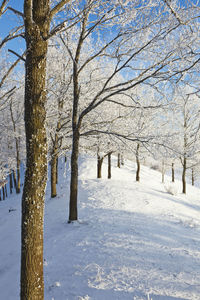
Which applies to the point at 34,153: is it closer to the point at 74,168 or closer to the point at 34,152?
the point at 34,152

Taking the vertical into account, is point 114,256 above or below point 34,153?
below

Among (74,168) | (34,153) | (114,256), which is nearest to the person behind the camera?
(34,153)

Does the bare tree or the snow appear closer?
the bare tree

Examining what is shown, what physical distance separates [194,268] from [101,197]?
21.1 feet

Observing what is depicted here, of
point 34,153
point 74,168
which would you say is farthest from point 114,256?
point 34,153

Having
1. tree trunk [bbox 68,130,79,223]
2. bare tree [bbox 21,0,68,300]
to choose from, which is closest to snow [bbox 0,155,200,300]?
tree trunk [bbox 68,130,79,223]


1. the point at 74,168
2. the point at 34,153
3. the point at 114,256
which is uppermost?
the point at 34,153

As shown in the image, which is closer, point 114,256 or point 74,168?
point 114,256

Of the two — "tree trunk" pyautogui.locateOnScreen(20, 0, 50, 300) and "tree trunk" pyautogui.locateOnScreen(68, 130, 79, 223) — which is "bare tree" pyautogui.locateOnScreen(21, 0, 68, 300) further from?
"tree trunk" pyautogui.locateOnScreen(68, 130, 79, 223)

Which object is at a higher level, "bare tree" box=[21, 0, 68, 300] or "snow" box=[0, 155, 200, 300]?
"bare tree" box=[21, 0, 68, 300]

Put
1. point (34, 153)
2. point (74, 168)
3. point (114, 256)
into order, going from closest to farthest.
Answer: point (34, 153), point (114, 256), point (74, 168)

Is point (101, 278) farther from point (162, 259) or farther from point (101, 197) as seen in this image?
point (101, 197)

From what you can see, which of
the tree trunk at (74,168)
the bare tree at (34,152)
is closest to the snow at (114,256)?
the tree trunk at (74,168)

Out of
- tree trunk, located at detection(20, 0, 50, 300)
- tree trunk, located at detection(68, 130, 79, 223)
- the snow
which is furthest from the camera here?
tree trunk, located at detection(68, 130, 79, 223)
